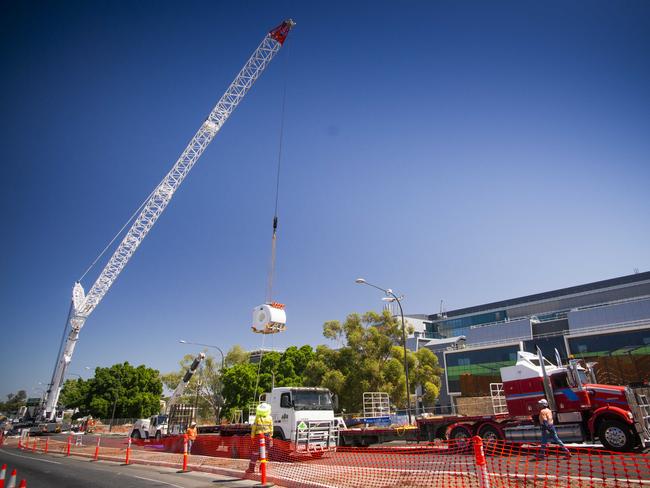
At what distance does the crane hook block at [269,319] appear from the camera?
66.7ft

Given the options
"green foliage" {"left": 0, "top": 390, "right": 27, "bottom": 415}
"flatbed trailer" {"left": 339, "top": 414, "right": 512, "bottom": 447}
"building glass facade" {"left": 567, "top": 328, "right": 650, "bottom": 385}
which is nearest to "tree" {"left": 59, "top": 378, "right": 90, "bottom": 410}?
"flatbed trailer" {"left": 339, "top": 414, "right": 512, "bottom": 447}

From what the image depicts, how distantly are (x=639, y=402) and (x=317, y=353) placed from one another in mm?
30313

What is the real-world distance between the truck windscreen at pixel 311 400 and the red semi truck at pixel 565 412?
4255 millimetres

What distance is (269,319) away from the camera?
20250 mm

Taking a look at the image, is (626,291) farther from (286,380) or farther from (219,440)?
(219,440)

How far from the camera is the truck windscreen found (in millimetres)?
15734

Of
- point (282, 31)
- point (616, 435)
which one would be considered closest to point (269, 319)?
point (616, 435)

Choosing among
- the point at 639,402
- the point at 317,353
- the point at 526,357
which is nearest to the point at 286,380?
the point at 317,353

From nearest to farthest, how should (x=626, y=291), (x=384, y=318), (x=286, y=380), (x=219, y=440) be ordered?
(x=219, y=440), (x=384, y=318), (x=286, y=380), (x=626, y=291)

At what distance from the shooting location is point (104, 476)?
1230 cm

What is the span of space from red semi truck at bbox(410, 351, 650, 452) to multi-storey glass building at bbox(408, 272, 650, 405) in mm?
29986

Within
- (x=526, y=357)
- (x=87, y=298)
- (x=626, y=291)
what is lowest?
(x=526, y=357)

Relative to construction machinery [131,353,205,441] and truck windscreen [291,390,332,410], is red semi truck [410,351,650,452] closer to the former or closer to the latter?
truck windscreen [291,390,332,410]

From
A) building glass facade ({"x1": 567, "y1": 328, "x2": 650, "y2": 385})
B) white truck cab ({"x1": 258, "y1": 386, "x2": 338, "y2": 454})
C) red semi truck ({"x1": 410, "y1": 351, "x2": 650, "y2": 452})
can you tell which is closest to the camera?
red semi truck ({"x1": 410, "y1": 351, "x2": 650, "y2": 452})
